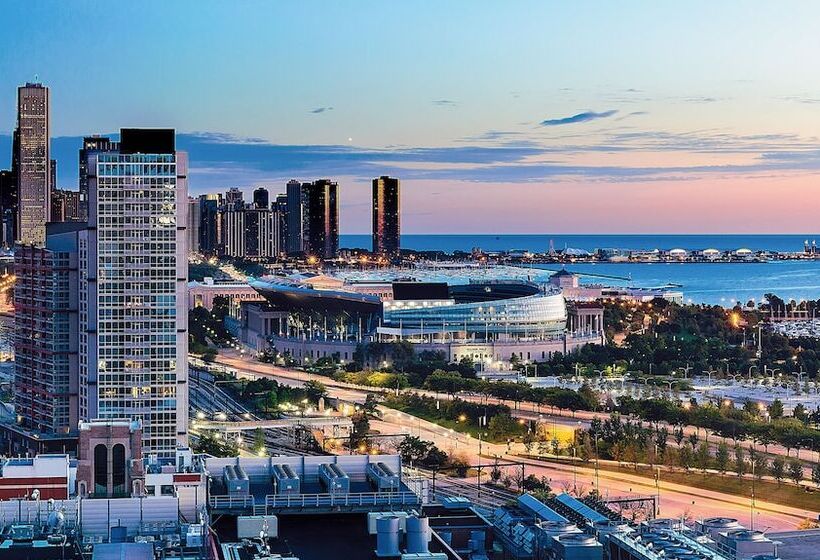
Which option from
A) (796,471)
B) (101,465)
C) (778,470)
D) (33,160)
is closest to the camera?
(101,465)

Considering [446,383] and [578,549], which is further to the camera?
[446,383]

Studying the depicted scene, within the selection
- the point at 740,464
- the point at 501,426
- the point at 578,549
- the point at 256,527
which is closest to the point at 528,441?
the point at 501,426

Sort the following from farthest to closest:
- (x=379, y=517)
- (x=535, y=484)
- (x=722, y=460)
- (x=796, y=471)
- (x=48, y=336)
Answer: (x=48, y=336)
(x=722, y=460)
(x=796, y=471)
(x=535, y=484)
(x=379, y=517)

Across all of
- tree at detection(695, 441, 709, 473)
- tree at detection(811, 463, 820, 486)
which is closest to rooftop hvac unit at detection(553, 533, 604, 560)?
tree at detection(811, 463, 820, 486)

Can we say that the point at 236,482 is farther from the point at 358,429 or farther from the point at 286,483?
the point at 358,429

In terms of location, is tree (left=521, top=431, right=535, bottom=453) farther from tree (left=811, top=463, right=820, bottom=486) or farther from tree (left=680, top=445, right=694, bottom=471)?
tree (left=811, top=463, right=820, bottom=486)

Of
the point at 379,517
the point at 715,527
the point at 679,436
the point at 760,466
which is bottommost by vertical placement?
the point at 760,466
